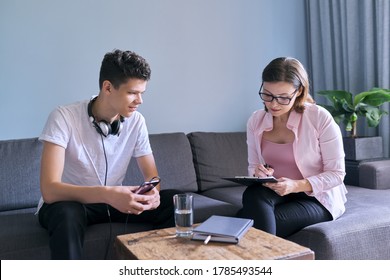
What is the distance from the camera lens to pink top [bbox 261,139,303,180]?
5.83 feet

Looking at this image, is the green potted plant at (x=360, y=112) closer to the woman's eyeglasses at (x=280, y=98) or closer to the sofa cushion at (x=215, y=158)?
the sofa cushion at (x=215, y=158)

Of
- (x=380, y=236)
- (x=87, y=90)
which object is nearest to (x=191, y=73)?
(x=87, y=90)

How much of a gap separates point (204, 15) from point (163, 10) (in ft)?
0.95

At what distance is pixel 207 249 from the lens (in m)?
1.19

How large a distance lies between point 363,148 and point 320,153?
2.56ft

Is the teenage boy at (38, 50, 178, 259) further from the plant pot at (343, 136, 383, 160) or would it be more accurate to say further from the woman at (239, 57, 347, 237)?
the plant pot at (343, 136, 383, 160)

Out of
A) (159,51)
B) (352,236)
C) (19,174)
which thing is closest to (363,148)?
(352,236)

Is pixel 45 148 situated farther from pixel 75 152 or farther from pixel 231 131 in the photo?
pixel 231 131

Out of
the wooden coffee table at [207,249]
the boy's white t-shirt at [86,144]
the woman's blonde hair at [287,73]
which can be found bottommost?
the wooden coffee table at [207,249]

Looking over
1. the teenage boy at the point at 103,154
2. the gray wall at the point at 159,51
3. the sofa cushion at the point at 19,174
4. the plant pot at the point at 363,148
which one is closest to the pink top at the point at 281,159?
the teenage boy at the point at 103,154

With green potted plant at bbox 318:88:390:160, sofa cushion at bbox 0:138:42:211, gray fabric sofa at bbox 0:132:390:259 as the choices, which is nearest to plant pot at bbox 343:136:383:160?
green potted plant at bbox 318:88:390:160

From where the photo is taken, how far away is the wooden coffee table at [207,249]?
1141 mm

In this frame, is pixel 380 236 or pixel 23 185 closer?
pixel 380 236

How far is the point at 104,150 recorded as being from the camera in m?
1.69
